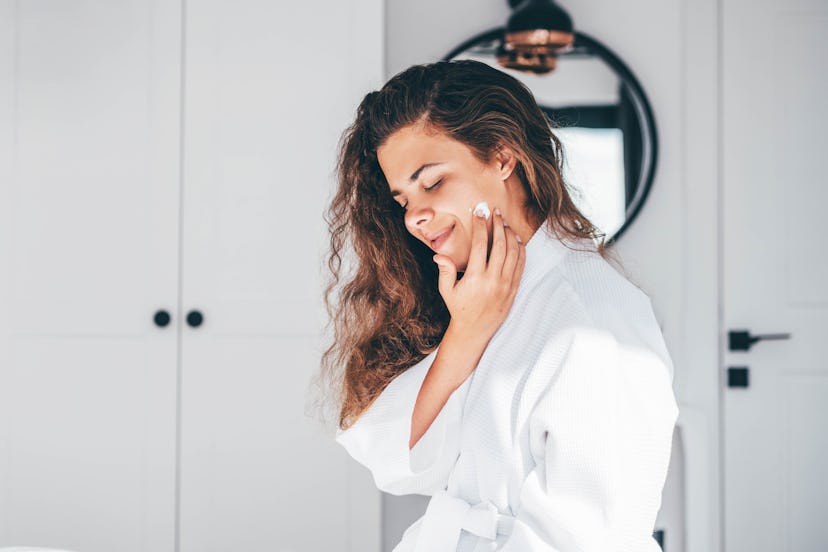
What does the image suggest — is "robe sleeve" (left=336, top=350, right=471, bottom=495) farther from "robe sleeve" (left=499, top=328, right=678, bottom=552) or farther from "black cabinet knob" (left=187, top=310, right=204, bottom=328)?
"black cabinet knob" (left=187, top=310, right=204, bottom=328)

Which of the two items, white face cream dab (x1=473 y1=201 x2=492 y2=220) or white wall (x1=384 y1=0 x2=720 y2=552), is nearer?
white face cream dab (x1=473 y1=201 x2=492 y2=220)

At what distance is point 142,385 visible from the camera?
2072 millimetres

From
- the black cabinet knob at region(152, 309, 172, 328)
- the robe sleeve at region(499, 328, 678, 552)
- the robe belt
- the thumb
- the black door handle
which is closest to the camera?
the robe sleeve at region(499, 328, 678, 552)

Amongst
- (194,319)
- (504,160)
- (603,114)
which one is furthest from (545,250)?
(603,114)

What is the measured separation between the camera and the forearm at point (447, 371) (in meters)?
1.22

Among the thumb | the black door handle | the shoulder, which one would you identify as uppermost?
the thumb

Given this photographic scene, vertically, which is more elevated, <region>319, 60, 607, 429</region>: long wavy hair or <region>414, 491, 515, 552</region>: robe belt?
<region>319, 60, 607, 429</region>: long wavy hair

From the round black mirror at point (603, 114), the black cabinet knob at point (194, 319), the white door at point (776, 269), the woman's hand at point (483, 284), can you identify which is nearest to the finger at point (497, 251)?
the woman's hand at point (483, 284)

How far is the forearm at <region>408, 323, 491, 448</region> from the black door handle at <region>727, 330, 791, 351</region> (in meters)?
1.50

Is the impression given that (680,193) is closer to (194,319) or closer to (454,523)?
(194,319)

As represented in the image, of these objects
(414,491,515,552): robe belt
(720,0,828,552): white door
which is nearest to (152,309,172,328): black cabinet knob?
(414,491,515,552): robe belt

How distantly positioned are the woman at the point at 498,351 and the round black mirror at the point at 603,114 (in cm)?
117

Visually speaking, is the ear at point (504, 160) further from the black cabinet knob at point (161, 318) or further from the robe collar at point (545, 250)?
the black cabinet knob at point (161, 318)

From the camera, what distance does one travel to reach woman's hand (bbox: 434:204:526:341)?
1.19m
